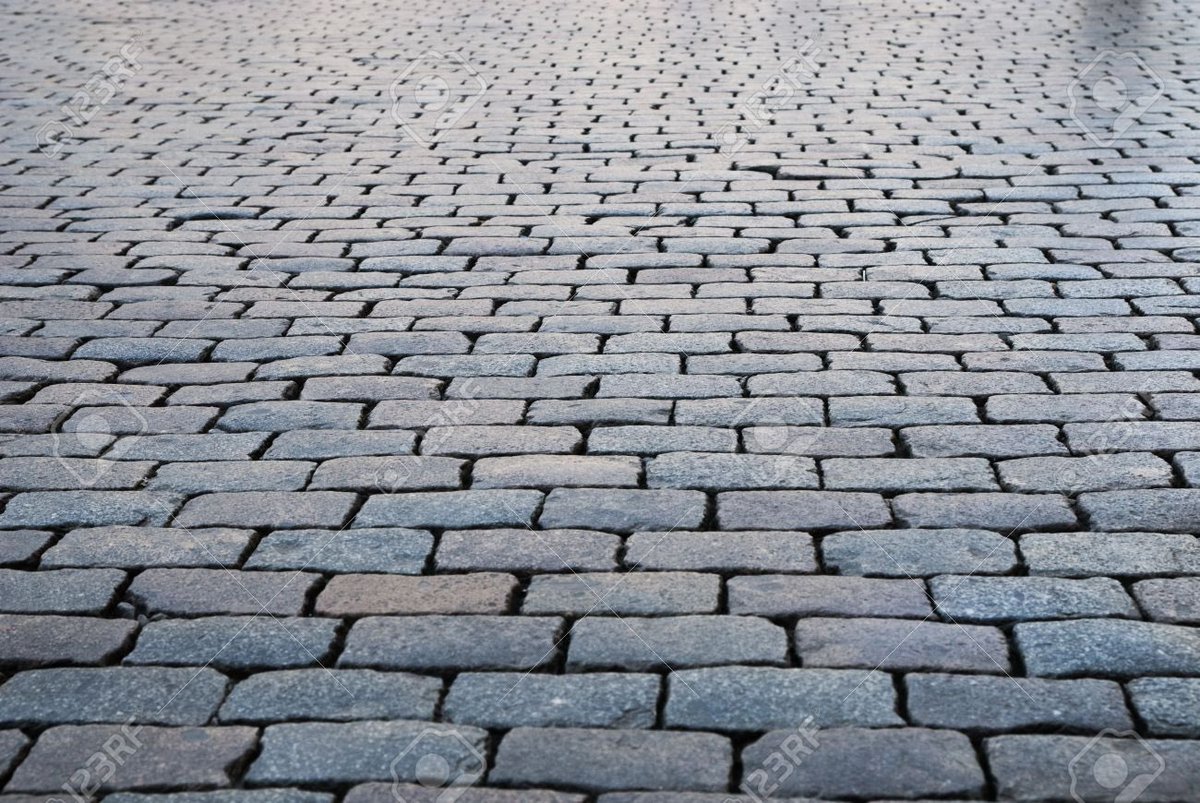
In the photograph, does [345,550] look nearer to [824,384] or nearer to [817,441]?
[817,441]

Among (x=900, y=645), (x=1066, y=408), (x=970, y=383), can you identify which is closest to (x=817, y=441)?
(x=970, y=383)

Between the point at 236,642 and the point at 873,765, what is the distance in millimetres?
1393

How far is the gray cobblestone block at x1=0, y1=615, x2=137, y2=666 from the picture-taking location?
282cm

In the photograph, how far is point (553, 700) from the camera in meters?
2.65

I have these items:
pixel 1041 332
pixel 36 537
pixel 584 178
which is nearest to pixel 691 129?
pixel 584 178

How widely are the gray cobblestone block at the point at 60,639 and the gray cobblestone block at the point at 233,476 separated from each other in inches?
27.1

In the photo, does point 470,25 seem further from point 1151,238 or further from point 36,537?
point 36,537

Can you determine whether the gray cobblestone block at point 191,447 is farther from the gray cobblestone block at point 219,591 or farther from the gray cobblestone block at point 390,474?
the gray cobblestone block at point 219,591

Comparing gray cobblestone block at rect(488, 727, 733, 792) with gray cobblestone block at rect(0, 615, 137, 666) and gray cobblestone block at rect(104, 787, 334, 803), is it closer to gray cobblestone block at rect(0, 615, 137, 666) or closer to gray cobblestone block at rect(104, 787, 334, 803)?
gray cobblestone block at rect(104, 787, 334, 803)

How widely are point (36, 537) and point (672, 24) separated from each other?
10220mm

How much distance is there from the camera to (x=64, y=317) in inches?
195

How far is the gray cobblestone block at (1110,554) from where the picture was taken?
307 cm

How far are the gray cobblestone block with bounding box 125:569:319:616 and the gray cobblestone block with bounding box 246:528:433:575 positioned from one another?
0.06 meters

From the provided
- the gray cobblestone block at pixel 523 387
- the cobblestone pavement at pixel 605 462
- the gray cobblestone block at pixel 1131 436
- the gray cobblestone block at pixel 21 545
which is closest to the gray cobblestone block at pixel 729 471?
Answer: the cobblestone pavement at pixel 605 462
